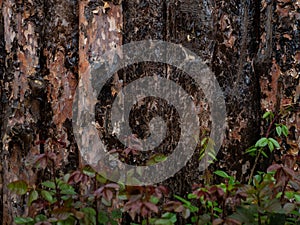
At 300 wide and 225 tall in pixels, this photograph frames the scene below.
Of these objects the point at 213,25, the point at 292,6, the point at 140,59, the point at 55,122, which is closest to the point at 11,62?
the point at 55,122

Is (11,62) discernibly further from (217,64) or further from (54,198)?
(217,64)

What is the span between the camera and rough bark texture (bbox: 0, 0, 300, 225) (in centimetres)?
186

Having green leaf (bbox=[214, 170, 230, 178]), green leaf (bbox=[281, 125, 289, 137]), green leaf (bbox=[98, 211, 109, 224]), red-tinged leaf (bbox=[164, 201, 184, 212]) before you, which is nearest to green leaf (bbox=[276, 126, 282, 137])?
green leaf (bbox=[281, 125, 289, 137])

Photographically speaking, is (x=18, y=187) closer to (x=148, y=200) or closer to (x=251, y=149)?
(x=148, y=200)

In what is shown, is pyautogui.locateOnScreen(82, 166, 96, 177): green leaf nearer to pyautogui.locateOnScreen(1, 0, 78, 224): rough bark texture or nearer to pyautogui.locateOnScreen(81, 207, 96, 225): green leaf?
pyautogui.locateOnScreen(81, 207, 96, 225): green leaf

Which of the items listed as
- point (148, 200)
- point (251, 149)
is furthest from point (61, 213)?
point (251, 149)

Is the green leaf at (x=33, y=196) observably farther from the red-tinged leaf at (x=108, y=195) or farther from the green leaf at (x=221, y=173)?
the green leaf at (x=221, y=173)

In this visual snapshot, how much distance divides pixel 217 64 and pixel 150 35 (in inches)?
13.5

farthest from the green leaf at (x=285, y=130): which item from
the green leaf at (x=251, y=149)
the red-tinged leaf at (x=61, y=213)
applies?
the red-tinged leaf at (x=61, y=213)

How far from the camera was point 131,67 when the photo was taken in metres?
1.88

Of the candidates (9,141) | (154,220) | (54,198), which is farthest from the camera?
(9,141)

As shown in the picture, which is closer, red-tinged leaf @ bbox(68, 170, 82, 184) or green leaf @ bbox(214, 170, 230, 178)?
red-tinged leaf @ bbox(68, 170, 82, 184)

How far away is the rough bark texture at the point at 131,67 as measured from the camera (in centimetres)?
186

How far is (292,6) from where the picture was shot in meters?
1.96
